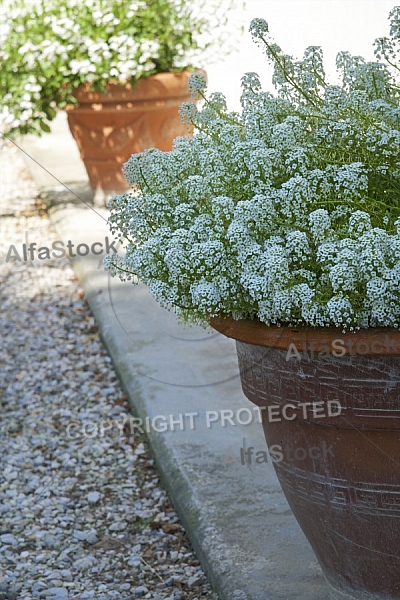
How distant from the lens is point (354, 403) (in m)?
1.55

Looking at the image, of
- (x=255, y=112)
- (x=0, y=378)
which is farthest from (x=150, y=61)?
(x=255, y=112)

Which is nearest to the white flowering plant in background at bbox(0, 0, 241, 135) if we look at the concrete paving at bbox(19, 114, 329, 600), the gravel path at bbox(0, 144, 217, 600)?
the concrete paving at bbox(19, 114, 329, 600)

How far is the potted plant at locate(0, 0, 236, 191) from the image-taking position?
195 inches

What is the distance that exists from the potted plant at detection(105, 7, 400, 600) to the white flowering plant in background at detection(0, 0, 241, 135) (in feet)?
10.8

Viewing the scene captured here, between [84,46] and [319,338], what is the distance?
151 inches

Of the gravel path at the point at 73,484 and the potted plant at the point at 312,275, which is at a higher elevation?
the potted plant at the point at 312,275

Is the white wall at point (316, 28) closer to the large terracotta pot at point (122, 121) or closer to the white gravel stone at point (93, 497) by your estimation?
the large terracotta pot at point (122, 121)

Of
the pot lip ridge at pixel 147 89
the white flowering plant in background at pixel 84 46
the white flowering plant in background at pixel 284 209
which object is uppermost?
the white flowering plant in background at pixel 84 46

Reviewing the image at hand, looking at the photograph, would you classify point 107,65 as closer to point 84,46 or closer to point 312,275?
point 84,46

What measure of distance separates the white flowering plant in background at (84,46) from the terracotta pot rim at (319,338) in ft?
11.9

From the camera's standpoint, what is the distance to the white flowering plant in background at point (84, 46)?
4.93 meters

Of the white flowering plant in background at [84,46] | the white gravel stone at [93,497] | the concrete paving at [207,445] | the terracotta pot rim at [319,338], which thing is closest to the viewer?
the terracotta pot rim at [319,338]

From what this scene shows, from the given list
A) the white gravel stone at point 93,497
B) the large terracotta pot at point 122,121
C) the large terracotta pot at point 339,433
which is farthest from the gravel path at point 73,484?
the large terracotta pot at point 122,121

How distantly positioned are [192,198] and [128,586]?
1095mm
